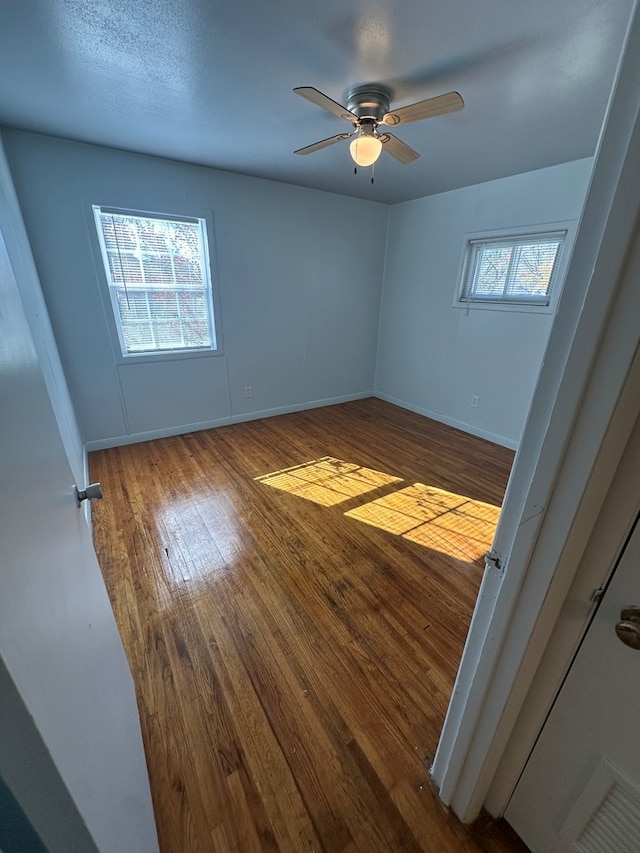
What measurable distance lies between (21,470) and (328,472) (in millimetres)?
2482

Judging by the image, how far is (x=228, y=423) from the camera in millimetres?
3859

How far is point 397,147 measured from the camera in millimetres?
1990

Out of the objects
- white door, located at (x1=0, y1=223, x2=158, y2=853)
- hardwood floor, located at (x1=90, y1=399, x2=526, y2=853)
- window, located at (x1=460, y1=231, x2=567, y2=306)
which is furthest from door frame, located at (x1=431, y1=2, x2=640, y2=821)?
window, located at (x1=460, y1=231, x2=567, y2=306)

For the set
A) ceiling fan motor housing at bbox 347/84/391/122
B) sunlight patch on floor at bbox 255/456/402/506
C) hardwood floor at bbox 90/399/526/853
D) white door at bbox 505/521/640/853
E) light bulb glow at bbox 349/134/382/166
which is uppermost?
ceiling fan motor housing at bbox 347/84/391/122

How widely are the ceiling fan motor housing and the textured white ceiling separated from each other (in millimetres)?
61

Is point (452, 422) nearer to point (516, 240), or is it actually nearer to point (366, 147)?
point (516, 240)

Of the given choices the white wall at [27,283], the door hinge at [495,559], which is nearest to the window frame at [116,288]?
the white wall at [27,283]

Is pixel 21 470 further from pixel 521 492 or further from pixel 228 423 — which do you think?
pixel 228 423

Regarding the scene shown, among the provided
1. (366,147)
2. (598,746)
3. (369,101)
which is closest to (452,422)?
(366,147)

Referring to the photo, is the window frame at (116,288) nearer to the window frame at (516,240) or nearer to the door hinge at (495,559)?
the window frame at (516,240)

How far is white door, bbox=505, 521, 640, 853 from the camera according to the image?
25.2 inches

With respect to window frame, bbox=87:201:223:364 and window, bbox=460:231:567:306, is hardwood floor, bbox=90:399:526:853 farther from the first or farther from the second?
window, bbox=460:231:567:306

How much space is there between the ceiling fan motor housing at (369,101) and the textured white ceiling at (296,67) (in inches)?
2.4

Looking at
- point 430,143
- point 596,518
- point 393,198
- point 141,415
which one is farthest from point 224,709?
point 393,198
